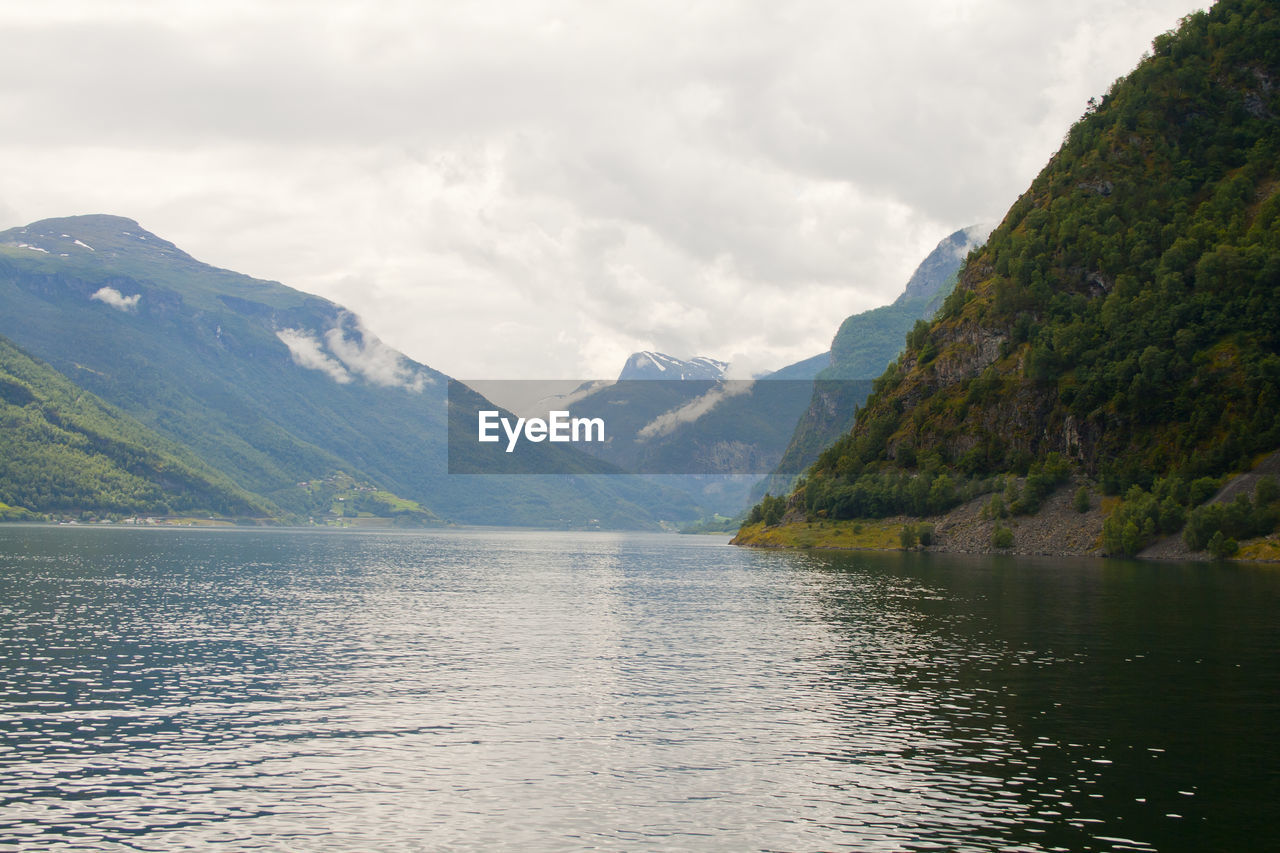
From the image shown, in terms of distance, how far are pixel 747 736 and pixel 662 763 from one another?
6.90m

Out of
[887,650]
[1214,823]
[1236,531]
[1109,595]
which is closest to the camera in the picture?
[1214,823]

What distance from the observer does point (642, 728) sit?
179 feet

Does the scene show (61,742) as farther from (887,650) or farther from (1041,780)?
(887,650)

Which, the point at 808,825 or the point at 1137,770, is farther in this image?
the point at 1137,770

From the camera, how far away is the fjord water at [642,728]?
124 feet

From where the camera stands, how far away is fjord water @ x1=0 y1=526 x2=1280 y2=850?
37.9 m

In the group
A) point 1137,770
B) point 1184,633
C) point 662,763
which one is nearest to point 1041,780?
point 1137,770

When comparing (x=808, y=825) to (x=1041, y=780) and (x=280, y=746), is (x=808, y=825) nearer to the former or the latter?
(x=1041, y=780)

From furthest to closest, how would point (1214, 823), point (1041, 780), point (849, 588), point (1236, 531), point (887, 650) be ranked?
point (1236, 531) < point (849, 588) < point (887, 650) < point (1041, 780) < point (1214, 823)

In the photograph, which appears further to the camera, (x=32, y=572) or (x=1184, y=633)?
(x=32, y=572)

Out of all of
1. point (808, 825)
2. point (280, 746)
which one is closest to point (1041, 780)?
point (808, 825)

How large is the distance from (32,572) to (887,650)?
12834 centimetres

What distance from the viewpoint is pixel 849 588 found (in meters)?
140

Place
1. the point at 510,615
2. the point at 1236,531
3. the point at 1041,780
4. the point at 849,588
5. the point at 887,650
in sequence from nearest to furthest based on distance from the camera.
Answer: the point at 1041,780 < the point at 887,650 < the point at 510,615 < the point at 849,588 < the point at 1236,531
